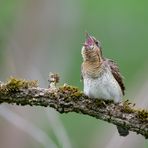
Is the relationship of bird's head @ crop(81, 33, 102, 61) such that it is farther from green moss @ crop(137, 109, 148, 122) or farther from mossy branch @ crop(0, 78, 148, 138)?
green moss @ crop(137, 109, 148, 122)

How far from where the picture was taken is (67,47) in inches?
579

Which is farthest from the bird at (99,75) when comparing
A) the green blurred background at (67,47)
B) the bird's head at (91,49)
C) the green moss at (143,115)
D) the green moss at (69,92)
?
the green blurred background at (67,47)

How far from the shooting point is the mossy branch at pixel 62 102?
6793 mm

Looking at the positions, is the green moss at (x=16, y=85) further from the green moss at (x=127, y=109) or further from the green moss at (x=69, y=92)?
the green moss at (x=127, y=109)

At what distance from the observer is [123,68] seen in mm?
14516

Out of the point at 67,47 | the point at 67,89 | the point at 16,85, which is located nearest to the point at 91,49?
the point at 67,89

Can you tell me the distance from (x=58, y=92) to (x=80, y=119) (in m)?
7.99

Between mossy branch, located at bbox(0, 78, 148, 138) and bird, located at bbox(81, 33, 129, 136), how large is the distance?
24.1 inches

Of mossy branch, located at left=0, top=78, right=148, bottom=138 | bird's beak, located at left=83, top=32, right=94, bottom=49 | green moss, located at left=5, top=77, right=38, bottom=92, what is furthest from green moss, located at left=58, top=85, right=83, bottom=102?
bird's beak, located at left=83, top=32, right=94, bottom=49

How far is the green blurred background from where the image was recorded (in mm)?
13102

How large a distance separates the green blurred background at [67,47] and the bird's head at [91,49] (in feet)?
13.0

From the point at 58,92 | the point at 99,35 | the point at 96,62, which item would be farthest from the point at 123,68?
the point at 58,92

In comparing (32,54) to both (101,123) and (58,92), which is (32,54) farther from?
(58,92)

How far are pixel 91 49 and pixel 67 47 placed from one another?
708 cm
